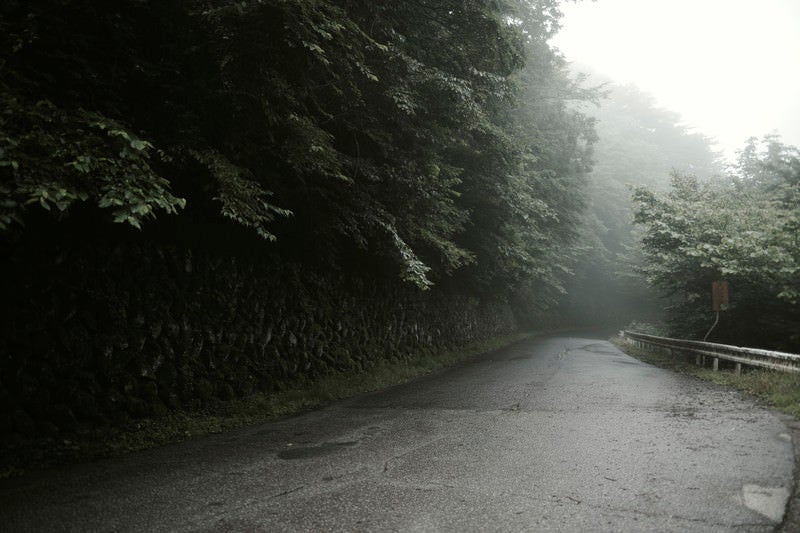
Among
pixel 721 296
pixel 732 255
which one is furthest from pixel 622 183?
pixel 732 255

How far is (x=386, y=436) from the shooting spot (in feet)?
18.6

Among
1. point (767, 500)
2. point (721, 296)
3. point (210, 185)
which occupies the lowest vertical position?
point (767, 500)

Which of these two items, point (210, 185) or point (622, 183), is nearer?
point (210, 185)

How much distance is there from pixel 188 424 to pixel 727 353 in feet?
39.1

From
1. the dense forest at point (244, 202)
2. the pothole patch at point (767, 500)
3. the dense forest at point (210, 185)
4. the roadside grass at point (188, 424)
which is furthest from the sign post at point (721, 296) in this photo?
the pothole patch at point (767, 500)

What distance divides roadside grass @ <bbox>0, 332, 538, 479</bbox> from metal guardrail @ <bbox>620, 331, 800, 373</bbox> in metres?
7.59

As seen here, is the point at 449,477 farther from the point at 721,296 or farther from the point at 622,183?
the point at 622,183

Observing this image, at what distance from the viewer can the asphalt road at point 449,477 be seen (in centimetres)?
337

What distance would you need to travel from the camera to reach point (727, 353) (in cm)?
1137

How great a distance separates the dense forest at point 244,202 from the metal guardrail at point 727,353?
5.15ft

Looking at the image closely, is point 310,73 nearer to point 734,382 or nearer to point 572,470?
point 572,470

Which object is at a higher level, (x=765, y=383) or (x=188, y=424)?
(x=765, y=383)

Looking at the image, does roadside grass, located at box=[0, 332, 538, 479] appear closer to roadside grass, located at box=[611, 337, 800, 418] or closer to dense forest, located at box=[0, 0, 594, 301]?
dense forest, located at box=[0, 0, 594, 301]

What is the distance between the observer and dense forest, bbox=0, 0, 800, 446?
4789 millimetres
